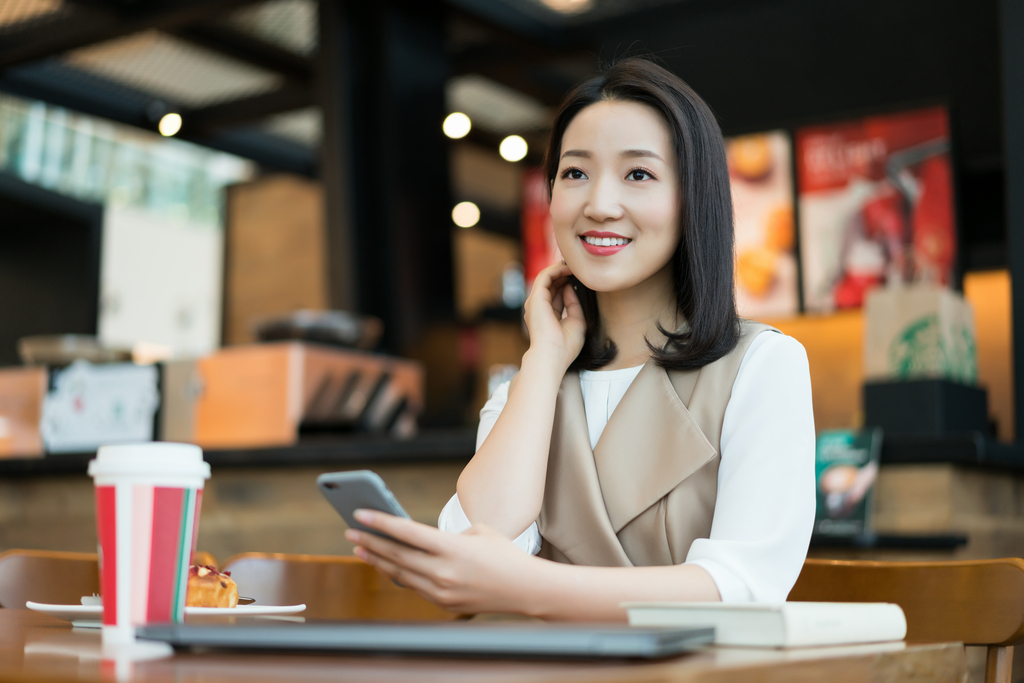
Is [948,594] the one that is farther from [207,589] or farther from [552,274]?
[207,589]

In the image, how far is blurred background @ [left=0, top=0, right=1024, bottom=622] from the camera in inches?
113

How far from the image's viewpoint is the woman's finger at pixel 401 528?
74 cm

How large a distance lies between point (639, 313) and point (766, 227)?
11.5 feet

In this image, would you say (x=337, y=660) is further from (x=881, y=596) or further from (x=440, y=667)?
(x=881, y=596)

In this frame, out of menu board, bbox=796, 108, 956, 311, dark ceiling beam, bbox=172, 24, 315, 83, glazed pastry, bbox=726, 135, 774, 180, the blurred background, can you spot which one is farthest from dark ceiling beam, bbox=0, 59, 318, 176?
menu board, bbox=796, 108, 956, 311

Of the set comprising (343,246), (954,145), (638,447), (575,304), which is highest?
(954,145)

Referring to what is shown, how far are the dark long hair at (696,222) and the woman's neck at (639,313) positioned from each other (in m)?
0.03

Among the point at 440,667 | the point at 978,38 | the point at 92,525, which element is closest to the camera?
the point at 440,667

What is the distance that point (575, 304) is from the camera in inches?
52.4

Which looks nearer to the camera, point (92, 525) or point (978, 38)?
point (92, 525)

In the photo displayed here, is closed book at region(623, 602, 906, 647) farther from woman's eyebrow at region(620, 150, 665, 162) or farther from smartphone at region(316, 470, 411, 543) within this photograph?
woman's eyebrow at region(620, 150, 665, 162)

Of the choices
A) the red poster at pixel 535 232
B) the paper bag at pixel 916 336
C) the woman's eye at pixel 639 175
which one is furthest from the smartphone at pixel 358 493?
the red poster at pixel 535 232

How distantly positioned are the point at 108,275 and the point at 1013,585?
8.00 metres

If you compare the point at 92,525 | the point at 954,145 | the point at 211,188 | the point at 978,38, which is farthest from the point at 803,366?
the point at 211,188
